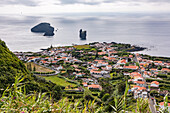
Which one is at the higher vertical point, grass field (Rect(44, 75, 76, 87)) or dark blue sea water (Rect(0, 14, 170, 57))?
dark blue sea water (Rect(0, 14, 170, 57))

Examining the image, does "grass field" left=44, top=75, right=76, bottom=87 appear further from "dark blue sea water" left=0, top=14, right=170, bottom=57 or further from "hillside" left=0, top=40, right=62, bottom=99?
"dark blue sea water" left=0, top=14, right=170, bottom=57

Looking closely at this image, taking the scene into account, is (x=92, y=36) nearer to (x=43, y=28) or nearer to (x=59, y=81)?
(x=43, y=28)

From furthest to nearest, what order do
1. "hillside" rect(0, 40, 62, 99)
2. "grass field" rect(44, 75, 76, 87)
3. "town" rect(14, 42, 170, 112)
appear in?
"grass field" rect(44, 75, 76, 87) < "town" rect(14, 42, 170, 112) < "hillside" rect(0, 40, 62, 99)

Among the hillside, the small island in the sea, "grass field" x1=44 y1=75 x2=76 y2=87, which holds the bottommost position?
"grass field" x1=44 y1=75 x2=76 y2=87

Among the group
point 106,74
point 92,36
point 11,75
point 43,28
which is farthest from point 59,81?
point 43,28

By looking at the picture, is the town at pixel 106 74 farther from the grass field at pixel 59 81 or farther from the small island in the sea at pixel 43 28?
the small island in the sea at pixel 43 28

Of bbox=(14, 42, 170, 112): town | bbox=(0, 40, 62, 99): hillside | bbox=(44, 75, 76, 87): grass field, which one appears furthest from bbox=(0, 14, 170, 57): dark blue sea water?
bbox=(0, 40, 62, 99): hillside

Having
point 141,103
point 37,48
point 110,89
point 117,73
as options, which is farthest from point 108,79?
point 37,48

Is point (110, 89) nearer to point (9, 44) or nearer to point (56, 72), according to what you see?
point (56, 72)

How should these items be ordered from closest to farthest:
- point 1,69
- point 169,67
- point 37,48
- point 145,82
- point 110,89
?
point 1,69 < point 110,89 < point 145,82 < point 169,67 < point 37,48
